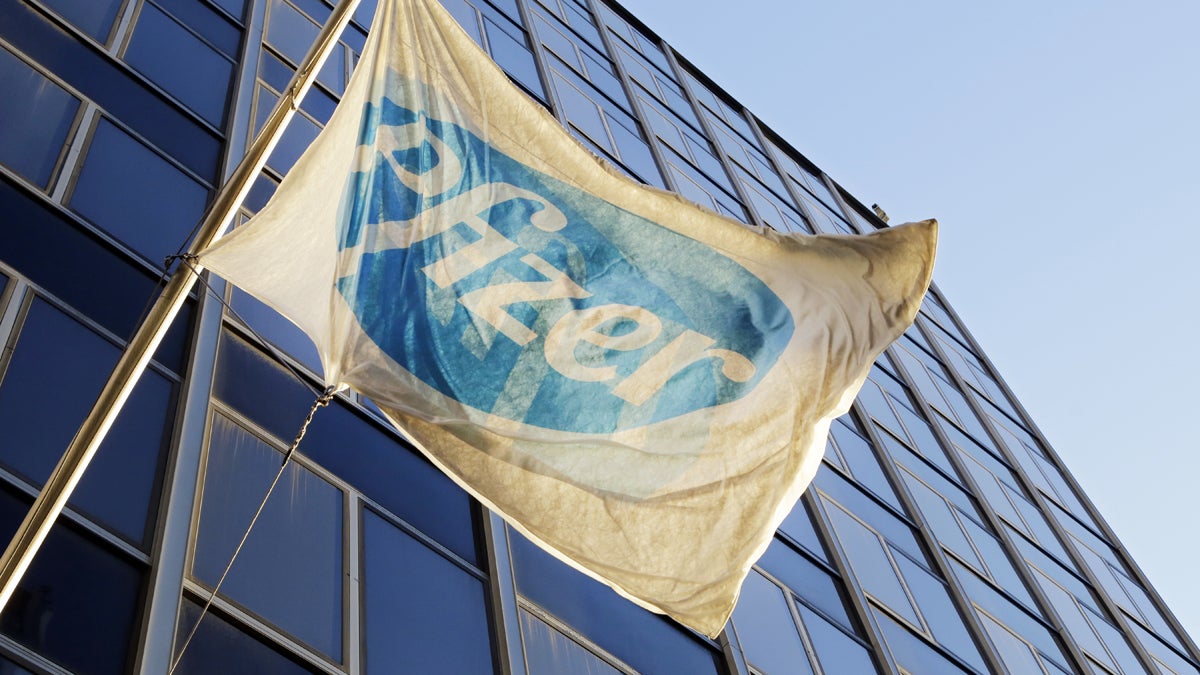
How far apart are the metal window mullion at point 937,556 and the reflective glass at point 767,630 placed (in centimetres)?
413

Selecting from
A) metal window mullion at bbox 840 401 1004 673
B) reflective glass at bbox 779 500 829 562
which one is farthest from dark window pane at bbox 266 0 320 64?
metal window mullion at bbox 840 401 1004 673

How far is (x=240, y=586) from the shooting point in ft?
25.5

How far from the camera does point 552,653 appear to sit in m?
9.93

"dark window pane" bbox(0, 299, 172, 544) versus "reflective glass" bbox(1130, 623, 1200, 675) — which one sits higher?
"dark window pane" bbox(0, 299, 172, 544)

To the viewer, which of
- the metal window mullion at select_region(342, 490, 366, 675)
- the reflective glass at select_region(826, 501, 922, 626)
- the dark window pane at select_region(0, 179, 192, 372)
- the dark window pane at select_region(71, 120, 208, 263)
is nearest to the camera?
the metal window mullion at select_region(342, 490, 366, 675)

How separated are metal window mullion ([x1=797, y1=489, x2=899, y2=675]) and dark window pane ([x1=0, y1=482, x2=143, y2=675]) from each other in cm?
1033

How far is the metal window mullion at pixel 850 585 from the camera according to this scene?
15391 millimetres

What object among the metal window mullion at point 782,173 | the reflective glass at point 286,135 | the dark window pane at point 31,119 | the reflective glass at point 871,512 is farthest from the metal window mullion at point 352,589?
the metal window mullion at point 782,173

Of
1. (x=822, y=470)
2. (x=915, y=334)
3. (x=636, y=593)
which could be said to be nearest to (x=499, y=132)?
(x=636, y=593)

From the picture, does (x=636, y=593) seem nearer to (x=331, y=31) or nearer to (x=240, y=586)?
(x=240, y=586)

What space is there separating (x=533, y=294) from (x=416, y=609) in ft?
9.71

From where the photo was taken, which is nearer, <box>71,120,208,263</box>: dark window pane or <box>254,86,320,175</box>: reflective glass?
<box>71,120,208,263</box>: dark window pane

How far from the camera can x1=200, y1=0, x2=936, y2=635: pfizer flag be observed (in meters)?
6.42

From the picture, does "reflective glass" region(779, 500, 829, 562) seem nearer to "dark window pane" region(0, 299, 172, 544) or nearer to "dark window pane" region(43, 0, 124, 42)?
"dark window pane" region(0, 299, 172, 544)
